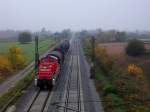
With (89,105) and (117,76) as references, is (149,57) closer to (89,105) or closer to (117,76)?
(117,76)

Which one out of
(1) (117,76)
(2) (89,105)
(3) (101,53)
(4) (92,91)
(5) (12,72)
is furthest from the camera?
(3) (101,53)

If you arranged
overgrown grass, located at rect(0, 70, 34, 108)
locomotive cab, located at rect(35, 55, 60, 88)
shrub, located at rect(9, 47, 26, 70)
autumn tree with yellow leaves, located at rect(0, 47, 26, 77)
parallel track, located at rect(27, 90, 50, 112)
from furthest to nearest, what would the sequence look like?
shrub, located at rect(9, 47, 26, 70) → autumn tree with yellow leaves, located at rect(0, 47, 26, 77) → locomotive cab, located at rect(35, 55, 60, 88) → overgrown grass, located at rect(0, 70, 34, 108) → parallel track, located at rect(27, 90, 50, 112)

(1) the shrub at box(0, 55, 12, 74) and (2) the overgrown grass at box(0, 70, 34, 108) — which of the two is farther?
(1) the shrub at box(0, 55, 12, 74)

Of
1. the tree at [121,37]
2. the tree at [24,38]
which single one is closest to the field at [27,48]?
the tree at [24,38]

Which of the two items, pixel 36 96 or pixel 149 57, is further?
pixel 149 57

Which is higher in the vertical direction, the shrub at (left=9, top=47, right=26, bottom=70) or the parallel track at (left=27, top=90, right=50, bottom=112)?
the shrub at (left=9, top=47, right=26, bottom=70)

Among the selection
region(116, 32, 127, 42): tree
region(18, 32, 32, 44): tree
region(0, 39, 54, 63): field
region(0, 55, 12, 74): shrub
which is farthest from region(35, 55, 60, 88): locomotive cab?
region(116, 32, 127, 42): tree

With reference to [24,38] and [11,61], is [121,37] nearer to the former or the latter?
[24,38]

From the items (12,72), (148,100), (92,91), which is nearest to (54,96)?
(92,91)

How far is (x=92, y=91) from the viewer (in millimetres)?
36656

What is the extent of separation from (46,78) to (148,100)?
12.2m

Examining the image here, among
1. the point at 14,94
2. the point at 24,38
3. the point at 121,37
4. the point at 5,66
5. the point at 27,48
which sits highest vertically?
the point at 121,37

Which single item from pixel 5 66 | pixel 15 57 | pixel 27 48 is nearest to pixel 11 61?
pixel 15 57

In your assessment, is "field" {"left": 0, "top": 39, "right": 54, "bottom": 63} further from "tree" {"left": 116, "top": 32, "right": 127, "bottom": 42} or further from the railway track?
"tree" {"left": 116, "top": 32, "right": 127, "bottom": 42}
